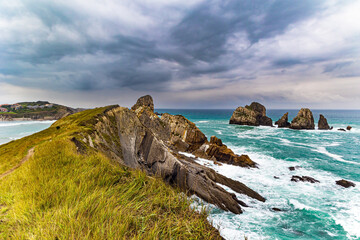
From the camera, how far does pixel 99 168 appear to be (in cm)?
578

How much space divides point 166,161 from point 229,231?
316 inches

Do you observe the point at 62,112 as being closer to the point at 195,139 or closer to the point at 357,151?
the point at 195,139

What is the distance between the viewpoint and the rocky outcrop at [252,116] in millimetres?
117938

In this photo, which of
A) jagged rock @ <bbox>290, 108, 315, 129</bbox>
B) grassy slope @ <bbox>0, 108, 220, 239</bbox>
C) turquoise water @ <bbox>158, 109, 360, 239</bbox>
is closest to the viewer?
grassy slope @ <bbox>0, 108, 220, 239</bbox>

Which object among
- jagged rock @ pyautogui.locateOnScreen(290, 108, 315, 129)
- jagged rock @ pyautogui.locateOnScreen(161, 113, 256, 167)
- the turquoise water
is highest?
jagged rock @ pyautogui.locateOnScreen(290, 108, 315, 129)

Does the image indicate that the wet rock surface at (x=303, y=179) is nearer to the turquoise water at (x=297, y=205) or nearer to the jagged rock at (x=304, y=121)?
the turquoise water at (x=297, y=205)

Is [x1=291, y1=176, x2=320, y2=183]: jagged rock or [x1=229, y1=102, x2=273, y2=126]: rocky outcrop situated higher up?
[x1=229, y1=102, x2=273, y2=126]: rocky outcrop

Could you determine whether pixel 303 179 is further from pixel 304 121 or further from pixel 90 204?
pixel 304 121

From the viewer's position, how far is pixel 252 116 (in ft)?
389

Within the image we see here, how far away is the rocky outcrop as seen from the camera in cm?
11794

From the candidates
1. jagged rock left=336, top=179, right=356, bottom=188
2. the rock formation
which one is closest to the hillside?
the rock formation

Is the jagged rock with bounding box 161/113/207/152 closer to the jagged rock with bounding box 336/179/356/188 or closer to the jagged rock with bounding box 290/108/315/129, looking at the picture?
the jagged rock with bounding box 336/179/356/188

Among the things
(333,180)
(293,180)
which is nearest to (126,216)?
(293,180)

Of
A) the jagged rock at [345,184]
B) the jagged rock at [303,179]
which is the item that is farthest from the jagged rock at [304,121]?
the jagged rock at [303,179]
